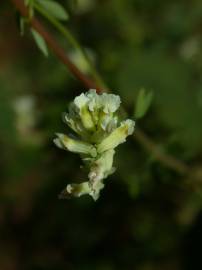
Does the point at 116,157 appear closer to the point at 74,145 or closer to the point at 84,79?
the point at 84,79

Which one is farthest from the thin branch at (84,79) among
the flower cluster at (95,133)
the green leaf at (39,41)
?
the flower cluster at (95,133)

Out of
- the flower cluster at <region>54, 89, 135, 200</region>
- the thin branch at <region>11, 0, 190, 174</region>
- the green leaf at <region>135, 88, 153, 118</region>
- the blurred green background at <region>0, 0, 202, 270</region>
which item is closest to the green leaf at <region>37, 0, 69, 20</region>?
A: the thin branch at <region>11, 0, 190, 174</region>

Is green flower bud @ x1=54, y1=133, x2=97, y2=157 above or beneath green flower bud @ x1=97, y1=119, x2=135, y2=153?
above

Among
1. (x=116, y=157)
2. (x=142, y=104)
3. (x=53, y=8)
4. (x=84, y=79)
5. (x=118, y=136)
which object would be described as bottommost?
(x=118, y=136)

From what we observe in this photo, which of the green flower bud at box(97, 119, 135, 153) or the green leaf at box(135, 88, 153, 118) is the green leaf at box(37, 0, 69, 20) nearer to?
the green leaf at box(135, 88, 153, 118)

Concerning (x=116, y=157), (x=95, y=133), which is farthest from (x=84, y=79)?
(x=116, y=157)
